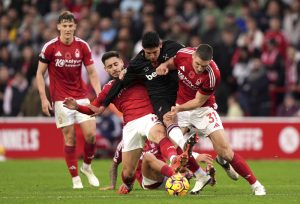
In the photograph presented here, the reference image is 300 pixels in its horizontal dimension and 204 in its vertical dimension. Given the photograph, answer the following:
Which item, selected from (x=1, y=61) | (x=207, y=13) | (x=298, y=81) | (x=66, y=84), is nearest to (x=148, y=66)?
(x=66, y=84)

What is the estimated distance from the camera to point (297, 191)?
14.0 metres

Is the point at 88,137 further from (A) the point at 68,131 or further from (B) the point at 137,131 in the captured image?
(B) the point at 137,131

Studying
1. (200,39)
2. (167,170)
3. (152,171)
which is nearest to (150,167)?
(152,171)

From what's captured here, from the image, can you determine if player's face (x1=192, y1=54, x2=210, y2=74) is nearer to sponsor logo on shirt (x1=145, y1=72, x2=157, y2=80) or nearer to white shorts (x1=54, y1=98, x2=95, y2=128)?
sponsor logo on shirt (x1=145, y1=72, x2=157, y2=80)

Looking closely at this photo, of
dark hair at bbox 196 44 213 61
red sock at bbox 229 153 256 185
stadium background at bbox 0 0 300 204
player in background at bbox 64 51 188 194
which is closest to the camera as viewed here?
dark hair at bbox 196 44 213 61

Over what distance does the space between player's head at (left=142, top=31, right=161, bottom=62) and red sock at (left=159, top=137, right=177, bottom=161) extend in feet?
4.00

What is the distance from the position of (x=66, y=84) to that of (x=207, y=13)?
34.4 feet

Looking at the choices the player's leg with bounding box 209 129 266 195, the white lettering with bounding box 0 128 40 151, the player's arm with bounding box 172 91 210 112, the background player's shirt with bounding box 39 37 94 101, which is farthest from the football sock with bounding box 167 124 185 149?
the white lettering with bounding box 0 128 40 151

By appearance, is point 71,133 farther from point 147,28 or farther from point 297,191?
point 147,28

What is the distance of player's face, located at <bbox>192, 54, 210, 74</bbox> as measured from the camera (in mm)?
12773

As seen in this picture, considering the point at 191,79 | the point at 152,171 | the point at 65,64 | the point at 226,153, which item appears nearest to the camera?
the point at 226,153

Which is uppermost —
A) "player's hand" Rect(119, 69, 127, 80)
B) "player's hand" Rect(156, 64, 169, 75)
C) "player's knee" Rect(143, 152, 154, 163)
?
"player's hand" Rect(156, 64, 169, 75)

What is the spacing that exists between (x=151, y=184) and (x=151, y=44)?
264cm

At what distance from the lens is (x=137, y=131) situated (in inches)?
533
